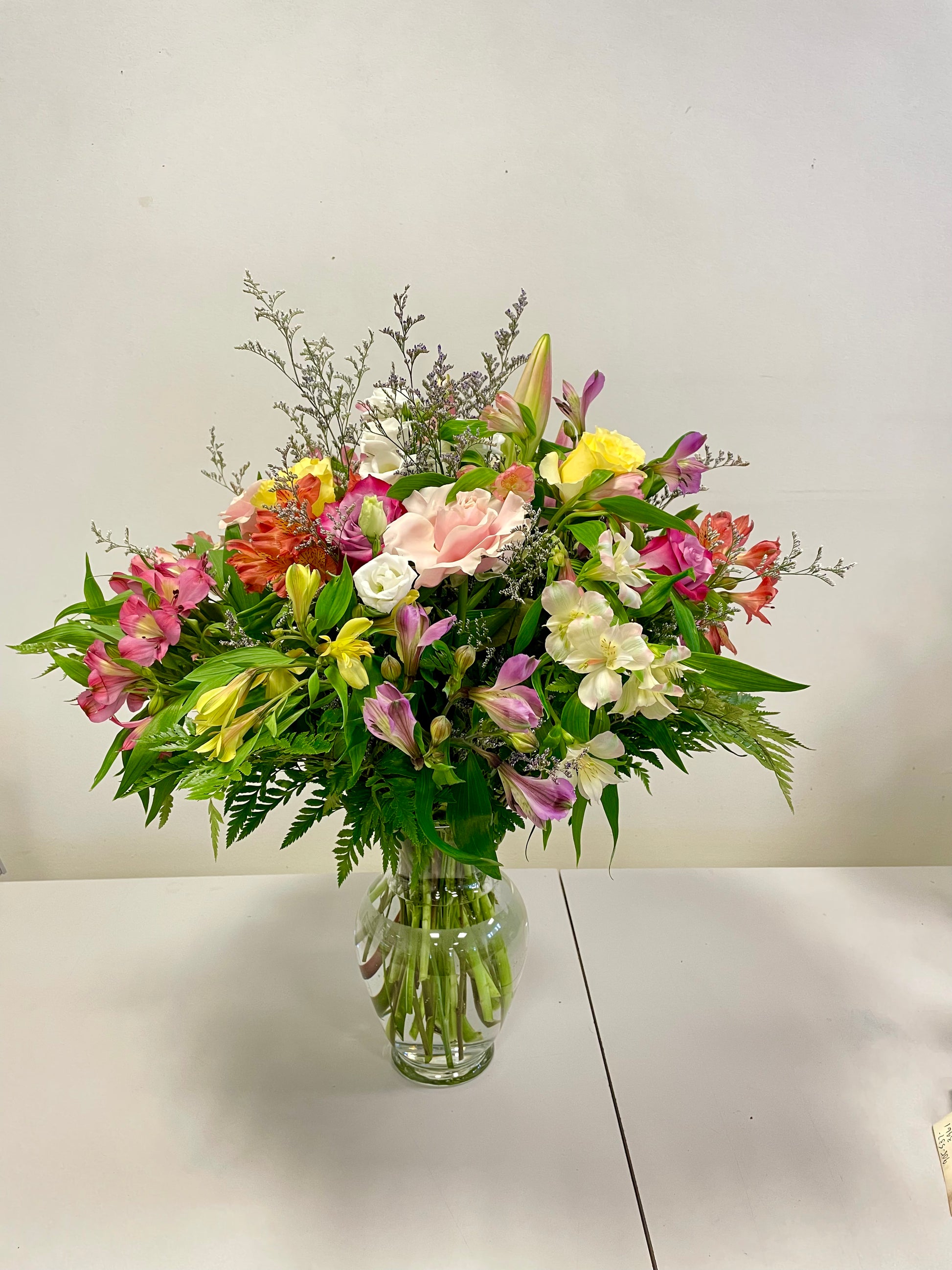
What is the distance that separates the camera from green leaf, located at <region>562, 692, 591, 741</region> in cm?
54

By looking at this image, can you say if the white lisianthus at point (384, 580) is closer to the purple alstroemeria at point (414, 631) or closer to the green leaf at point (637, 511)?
the purple alstroemeria at point (414, 631)

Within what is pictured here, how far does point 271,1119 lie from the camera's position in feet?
2.39

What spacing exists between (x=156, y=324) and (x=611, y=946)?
951mm

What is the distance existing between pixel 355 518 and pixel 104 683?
20 cm

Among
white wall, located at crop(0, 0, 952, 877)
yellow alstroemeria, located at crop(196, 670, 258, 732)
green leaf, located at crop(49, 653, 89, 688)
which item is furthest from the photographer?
white wall, located at crop(0, 0, 952, 877)

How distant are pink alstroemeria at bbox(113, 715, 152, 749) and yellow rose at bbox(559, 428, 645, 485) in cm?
32

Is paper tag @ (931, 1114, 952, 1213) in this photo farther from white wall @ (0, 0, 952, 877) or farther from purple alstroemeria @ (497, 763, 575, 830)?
white wall @ (0, 0, 952, 877)

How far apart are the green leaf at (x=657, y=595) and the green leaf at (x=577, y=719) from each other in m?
0.07

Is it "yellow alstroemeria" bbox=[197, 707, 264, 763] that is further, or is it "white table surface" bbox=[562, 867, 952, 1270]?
"white table surface" bbox=[562, 867, 952, 1270]

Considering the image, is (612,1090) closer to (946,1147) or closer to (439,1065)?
(439,1065)

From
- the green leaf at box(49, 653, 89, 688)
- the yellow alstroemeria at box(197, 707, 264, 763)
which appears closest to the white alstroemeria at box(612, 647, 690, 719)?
the yellow alstroemeria at box(197, 707, 264, 763)

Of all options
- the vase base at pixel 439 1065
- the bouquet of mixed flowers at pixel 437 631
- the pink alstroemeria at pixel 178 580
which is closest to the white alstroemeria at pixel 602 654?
the bouquet of mixed flowers at pixel 437 631

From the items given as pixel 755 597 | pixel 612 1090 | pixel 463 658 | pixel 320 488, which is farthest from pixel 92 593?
pixel 612 1090

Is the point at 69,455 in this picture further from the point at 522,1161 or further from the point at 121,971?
the point at 522,1161
